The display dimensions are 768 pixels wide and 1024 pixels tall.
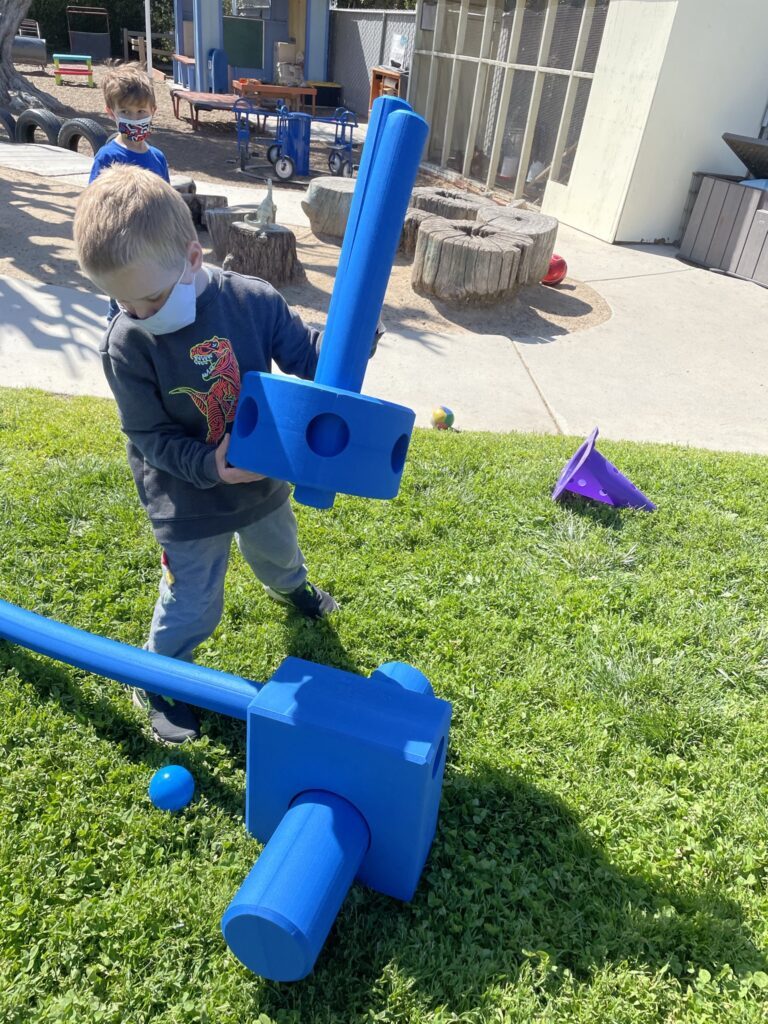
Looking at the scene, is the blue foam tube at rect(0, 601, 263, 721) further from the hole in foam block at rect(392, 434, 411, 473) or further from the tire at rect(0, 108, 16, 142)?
the tire at rect(0, 108, 16, 142)

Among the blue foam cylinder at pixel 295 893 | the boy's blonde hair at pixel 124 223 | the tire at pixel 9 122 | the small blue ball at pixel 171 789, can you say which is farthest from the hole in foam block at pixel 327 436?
the tire at pixel 9 122

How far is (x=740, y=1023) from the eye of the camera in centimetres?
177

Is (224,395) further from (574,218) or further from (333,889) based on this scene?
(574,218)

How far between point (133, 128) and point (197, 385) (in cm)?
309

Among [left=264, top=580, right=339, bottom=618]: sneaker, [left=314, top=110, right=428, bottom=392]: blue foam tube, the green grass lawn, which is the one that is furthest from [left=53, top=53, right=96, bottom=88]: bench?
[left=314, top=110, right=428, bottom=392]: blue foam tube

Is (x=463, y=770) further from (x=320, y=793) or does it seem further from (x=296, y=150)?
(x=296, y=150)

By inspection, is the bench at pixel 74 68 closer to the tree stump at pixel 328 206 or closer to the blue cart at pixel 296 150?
the blue cart at pixel 296 150

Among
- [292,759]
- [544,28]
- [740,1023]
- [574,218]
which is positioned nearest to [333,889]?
[292,759]

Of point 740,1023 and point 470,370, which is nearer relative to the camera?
point 740,1023

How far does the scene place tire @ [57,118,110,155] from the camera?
994cm

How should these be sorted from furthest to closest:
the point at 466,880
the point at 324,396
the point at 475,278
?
the point at 475,278
the point at 466,880
the point at 324,396

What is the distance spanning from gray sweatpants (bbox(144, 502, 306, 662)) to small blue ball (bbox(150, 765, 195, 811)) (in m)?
0.36

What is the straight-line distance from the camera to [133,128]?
436cm

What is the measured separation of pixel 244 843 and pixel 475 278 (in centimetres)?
598
